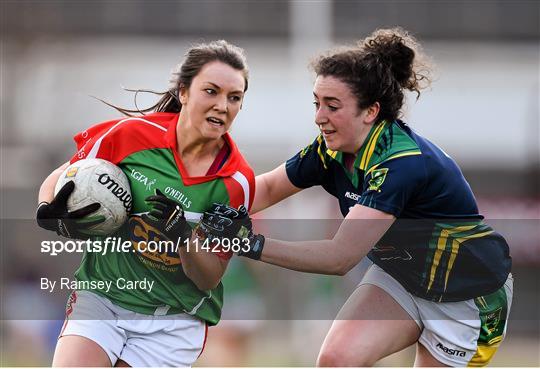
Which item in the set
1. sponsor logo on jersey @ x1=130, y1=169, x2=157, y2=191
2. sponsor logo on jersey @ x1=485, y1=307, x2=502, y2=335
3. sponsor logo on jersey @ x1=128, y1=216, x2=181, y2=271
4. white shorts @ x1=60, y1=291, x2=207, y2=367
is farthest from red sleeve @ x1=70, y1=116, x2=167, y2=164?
sponsor logo on jersey @ x1=485, y1=307, x2=502, y2=335

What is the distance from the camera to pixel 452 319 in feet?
14.8

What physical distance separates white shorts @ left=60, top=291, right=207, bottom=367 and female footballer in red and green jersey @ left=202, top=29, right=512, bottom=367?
0.55 meters

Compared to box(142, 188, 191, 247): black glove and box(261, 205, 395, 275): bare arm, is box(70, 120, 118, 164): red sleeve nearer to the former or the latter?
box(142, 188, 191, 247): black glove

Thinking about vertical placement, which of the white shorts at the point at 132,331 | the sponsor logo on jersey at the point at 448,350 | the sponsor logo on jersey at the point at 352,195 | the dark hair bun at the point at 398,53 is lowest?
the sponsor logo on jersey at the point at 448,350

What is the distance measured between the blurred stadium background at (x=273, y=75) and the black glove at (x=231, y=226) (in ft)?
29.2

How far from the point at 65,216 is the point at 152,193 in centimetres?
38

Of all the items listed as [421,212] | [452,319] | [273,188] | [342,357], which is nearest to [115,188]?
[273,188]

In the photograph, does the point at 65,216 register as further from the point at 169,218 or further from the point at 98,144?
the point at 169,218

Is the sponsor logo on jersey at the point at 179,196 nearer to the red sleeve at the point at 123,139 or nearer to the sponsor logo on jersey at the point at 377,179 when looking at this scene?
the red sleeve at the point at 123,139

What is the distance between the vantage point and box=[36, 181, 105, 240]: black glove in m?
4.18

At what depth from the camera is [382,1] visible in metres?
16.2

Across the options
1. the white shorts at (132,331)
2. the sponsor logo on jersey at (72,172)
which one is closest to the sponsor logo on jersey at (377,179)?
the white shorts at (132,331)

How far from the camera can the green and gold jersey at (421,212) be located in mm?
4188

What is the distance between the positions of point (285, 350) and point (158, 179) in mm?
7719
